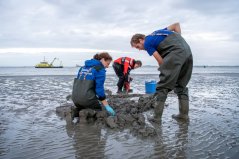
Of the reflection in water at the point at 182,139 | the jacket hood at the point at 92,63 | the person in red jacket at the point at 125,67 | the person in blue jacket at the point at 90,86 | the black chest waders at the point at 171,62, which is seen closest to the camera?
the reflection in water at the point at 182,139

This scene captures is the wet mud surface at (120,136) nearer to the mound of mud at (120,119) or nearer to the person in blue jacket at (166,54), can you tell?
the mound of mud at (120,119)

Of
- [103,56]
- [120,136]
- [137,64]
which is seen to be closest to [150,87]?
[137,64]

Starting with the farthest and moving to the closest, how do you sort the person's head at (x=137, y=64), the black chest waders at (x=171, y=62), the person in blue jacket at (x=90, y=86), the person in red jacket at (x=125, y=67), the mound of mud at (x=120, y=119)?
1. the person in red jacket at (x=125, y=67)
2. the person's head at (x=137, y=64)
3. the person in blue jacket at (x=90, y=86)
4. the black chest waders at (x=171, y=62)
5. the mound of mud at (x=120, y=119)

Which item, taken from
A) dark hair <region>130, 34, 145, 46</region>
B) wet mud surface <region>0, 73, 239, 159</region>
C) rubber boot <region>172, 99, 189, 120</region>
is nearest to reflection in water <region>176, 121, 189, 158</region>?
wet mud surface <region>0, 73, 239, 159</region>

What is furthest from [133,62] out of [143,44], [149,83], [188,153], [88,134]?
[188,153]

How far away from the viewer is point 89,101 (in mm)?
4906

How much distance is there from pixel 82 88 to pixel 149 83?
4.82 m

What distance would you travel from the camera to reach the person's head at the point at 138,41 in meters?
4.83

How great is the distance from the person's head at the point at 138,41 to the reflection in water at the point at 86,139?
Answer: 1.68 metres

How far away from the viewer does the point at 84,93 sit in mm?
4855

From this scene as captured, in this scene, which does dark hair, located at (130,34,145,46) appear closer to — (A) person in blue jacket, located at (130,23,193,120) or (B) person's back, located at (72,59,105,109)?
(A) person in blue jacket, located at (130,23,193,120)

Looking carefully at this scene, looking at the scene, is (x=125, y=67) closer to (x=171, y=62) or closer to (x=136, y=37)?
(x=136, y=37)

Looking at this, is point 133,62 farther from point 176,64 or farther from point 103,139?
point 103,139

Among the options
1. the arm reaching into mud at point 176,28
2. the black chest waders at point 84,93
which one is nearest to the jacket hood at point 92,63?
the black chest waders at point 84,93
